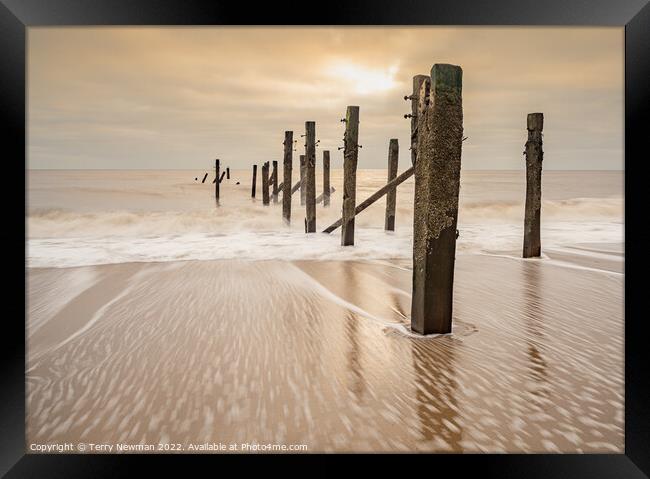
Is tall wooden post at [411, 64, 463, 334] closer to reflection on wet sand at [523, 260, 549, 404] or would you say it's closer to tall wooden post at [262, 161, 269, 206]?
reflection on wet sand at [523, 260, 549, 404]

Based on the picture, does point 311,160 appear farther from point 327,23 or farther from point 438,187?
point 327,23

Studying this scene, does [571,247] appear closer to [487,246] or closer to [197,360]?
[487,246]

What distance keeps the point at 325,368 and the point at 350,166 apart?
20.2 feet

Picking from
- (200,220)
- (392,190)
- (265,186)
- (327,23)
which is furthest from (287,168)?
(327,23)

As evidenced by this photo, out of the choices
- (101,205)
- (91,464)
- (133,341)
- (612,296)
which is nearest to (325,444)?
(91,464)

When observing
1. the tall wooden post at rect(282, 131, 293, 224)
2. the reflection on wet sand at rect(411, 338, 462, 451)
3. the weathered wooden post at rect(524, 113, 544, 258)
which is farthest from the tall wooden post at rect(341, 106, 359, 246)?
the reflection on wet sand at rect(411, 338, 462, 451)

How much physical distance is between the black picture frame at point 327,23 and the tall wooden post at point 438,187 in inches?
36.8

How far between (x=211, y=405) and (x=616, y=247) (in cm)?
759

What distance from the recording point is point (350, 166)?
8383 millimetres

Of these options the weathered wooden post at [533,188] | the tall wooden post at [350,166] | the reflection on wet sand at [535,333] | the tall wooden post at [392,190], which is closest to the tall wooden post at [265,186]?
the tall wooden post at [392,190]

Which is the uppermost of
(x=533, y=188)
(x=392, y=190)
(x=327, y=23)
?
(x=392, y=190)

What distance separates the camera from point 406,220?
51.3 feet

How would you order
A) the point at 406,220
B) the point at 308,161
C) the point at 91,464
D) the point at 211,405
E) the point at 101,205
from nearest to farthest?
the point at 91,464, the point at 211,405, the point at 308,161, the point at 406,220, the point at 101,205

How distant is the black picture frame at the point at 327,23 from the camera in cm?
184
